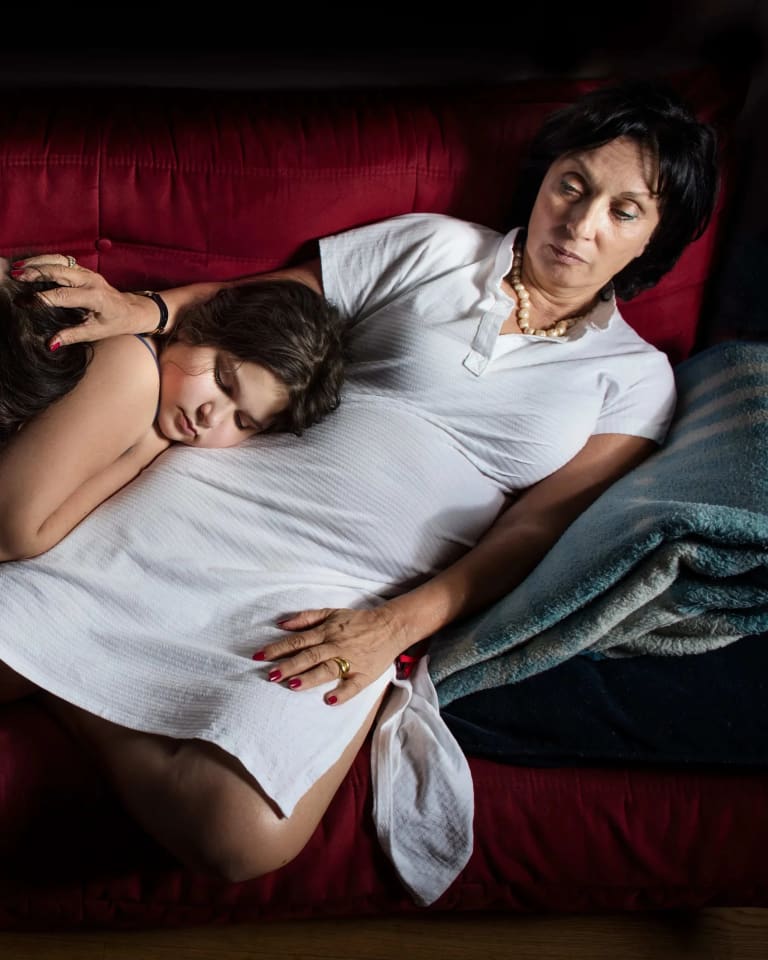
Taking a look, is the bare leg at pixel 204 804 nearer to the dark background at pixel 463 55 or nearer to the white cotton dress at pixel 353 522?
the white cotton dress at pixel 353 522

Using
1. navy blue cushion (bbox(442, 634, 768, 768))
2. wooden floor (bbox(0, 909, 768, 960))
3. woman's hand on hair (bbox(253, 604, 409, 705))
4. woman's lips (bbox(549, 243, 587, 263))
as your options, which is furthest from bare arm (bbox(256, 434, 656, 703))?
wooden floor (bbox(0, 909, 768, 960))

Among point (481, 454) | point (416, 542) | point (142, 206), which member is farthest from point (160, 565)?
point (142, 206)

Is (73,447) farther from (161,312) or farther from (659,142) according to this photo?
(659,142)

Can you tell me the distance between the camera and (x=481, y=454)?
144cm

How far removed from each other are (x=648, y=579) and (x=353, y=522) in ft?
1.34

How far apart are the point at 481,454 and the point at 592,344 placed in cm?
26

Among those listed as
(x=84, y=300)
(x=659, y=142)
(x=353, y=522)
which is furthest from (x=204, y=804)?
(x=659, y=142)

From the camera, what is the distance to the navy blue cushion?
1217mm

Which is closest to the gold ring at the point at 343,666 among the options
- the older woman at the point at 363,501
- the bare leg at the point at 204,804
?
the older woman at the point at 363,501

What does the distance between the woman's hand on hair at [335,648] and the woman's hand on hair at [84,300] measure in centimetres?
47

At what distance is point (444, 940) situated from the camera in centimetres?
135

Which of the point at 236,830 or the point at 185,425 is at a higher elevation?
the point at 185,425

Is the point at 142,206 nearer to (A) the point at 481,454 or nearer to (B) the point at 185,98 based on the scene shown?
(B) the point at 185,98

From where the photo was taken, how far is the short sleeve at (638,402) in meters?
1.48
